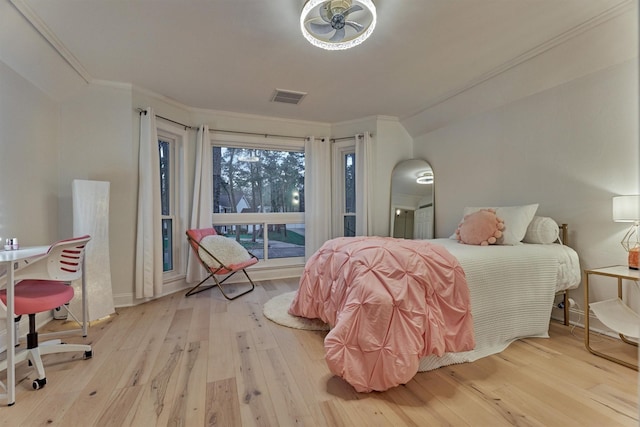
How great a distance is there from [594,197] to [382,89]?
216 cm

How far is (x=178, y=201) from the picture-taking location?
12.0 feet

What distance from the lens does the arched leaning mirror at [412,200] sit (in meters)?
3.99

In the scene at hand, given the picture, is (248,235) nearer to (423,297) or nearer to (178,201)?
(178,201)

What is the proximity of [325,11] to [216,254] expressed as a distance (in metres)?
2.58

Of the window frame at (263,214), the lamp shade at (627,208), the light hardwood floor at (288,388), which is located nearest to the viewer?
the light hardwood floor at (288,388)

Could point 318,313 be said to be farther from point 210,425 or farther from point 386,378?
point 210,425

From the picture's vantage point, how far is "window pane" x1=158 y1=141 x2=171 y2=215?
139 inches

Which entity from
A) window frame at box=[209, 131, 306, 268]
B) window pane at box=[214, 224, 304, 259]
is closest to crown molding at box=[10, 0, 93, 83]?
window frame at box=[209, 131, 306, 268]

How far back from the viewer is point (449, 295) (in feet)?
5.90

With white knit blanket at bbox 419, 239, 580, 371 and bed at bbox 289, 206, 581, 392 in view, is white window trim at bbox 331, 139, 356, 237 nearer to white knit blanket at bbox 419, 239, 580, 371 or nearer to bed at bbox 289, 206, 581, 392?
bed at bbox 289, 206, 581, 392

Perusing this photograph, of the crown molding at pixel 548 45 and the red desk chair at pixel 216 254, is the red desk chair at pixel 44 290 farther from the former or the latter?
the crown molding at pixel 548 45

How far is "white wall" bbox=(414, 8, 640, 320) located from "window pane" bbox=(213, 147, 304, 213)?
7.48 feet

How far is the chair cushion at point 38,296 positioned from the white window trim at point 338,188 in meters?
3.16

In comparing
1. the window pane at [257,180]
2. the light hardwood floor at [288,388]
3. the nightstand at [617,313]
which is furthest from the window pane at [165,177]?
the nightstand at [617,313]
